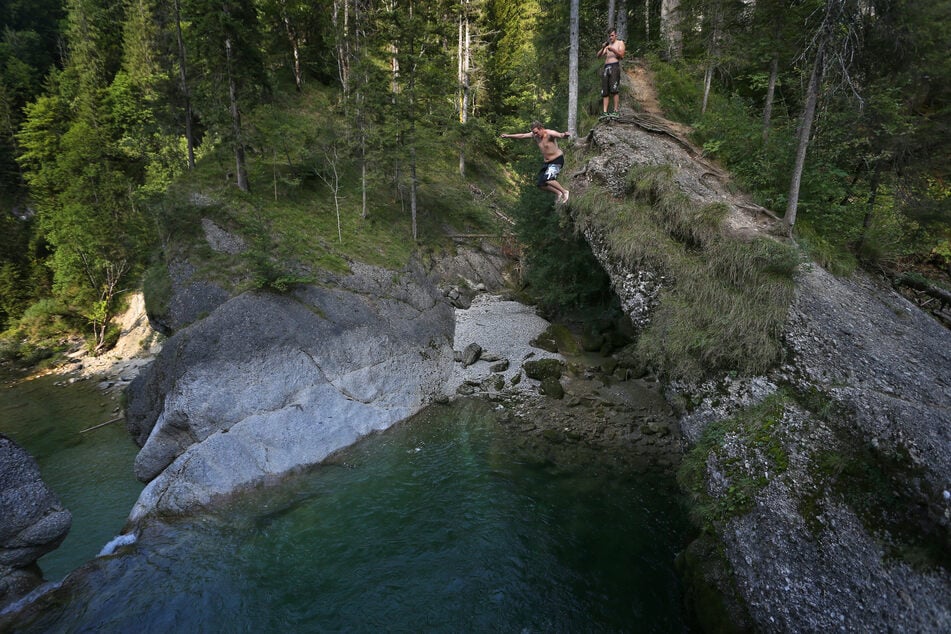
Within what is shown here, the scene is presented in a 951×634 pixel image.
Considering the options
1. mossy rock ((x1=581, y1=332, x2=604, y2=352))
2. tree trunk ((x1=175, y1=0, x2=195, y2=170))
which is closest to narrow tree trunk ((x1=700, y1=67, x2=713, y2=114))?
mossy rock ((x1=581, y1=332, x2=604, y2=352))

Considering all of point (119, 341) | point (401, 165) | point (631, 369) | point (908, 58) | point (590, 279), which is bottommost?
point (119, 341)

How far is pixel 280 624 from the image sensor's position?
6.83 metres

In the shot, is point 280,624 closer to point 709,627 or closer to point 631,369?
point 709,627

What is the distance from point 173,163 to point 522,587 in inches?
1046

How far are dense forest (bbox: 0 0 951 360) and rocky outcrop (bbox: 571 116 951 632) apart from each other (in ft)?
9.12

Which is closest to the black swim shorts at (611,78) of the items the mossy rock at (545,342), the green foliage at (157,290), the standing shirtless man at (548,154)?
the standing shirtless man at (548,154)

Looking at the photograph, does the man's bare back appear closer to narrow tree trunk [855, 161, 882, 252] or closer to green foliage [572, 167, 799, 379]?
green foliage [572, 167, 799, 379]

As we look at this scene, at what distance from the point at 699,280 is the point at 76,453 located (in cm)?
2001

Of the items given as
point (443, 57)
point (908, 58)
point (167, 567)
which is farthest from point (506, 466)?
point (443, 57)

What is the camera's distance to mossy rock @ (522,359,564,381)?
14.2 m

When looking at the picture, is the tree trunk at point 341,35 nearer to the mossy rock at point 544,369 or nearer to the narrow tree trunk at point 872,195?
the mossy rock at point 544,369

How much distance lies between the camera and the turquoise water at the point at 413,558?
6789mm

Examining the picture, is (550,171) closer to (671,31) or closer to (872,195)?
(872,195)

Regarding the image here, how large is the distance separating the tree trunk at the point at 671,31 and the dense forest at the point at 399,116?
0.08 meters
